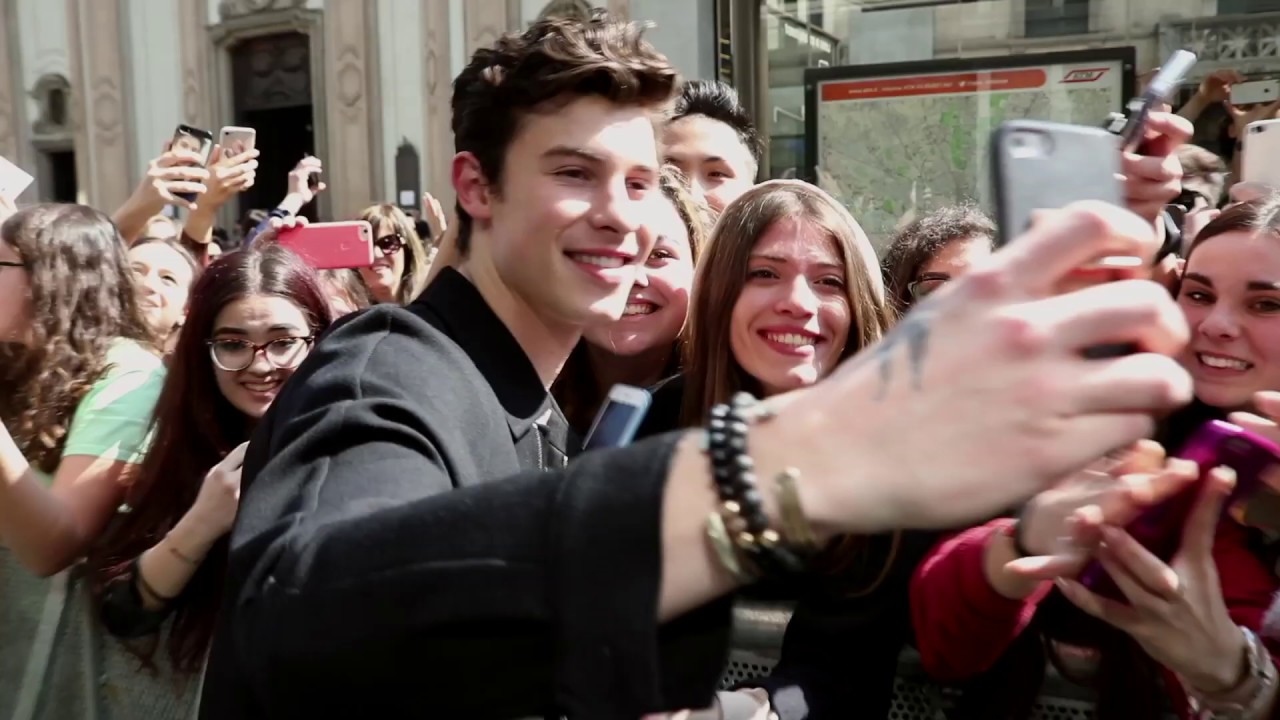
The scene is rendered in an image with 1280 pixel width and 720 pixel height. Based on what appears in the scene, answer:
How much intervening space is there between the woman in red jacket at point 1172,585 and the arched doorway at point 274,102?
43.3 ft

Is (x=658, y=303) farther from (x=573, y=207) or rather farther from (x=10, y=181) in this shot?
(x=10, y=181)

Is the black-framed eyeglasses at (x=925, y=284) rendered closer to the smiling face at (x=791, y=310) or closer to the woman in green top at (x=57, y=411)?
the smiling face at (x=791, y=310)

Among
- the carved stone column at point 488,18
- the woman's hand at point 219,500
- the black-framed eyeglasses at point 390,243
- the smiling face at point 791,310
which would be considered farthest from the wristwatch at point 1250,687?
the carved stone column at point 488,18

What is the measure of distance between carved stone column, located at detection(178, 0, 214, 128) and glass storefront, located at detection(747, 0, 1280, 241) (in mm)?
8762

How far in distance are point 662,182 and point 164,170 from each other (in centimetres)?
201

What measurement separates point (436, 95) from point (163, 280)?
28.8 ft

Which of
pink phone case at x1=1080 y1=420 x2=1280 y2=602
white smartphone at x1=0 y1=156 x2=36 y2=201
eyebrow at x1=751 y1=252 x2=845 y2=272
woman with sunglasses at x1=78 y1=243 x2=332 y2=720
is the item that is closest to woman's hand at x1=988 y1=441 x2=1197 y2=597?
pink phone case at x1=1080 y1=420 x2=1280 y2=602

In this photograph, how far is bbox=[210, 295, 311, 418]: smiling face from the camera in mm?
2363

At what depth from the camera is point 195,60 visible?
45.9 feet

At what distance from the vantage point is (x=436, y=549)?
82 cm

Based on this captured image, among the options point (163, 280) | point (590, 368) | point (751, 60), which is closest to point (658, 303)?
point (590, 368)

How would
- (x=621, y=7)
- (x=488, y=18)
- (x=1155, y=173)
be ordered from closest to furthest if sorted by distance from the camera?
(x=1155, y=173) → (x=621, y=7) → (x=488, y=18)

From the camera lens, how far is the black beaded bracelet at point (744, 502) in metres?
0.76

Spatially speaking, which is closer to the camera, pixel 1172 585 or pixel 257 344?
pixel 1172 585
